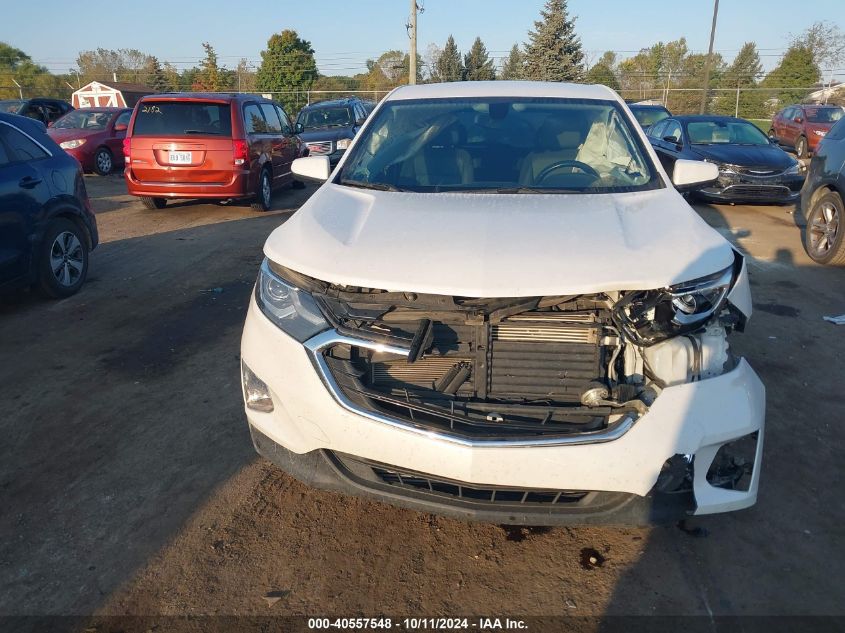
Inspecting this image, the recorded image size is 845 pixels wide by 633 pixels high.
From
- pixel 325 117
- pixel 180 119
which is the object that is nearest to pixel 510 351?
pixel 180 119

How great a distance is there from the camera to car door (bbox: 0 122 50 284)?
17.2 feet

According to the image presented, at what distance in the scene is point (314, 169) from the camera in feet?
13.6

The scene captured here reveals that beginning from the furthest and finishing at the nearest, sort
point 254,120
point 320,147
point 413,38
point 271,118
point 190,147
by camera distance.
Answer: point 413,38
point 320,147
point 271,118
point 254,120
point 190,147

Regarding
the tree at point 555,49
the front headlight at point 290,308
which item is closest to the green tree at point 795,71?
the tree at point 555,49

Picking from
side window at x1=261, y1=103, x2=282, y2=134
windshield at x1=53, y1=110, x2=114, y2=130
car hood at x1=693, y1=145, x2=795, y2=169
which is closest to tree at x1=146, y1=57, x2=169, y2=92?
windshield at x1=53, y1=110, x2=114, y2=130

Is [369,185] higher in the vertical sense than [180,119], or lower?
lower

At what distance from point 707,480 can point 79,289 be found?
19.4 feet

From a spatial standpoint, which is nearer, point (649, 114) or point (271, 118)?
point (271, 118)

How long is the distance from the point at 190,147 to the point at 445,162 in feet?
22.1

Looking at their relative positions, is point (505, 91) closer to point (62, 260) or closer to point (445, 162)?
point (445, 162)

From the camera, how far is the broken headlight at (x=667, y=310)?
2381 mm

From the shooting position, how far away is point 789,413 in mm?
3807

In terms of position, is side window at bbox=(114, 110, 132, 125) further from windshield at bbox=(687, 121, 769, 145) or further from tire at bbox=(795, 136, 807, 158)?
tire at bbox=(795, 136, 807, 158)

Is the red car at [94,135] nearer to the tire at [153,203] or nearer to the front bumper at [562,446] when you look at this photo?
the tire at [153,203]
